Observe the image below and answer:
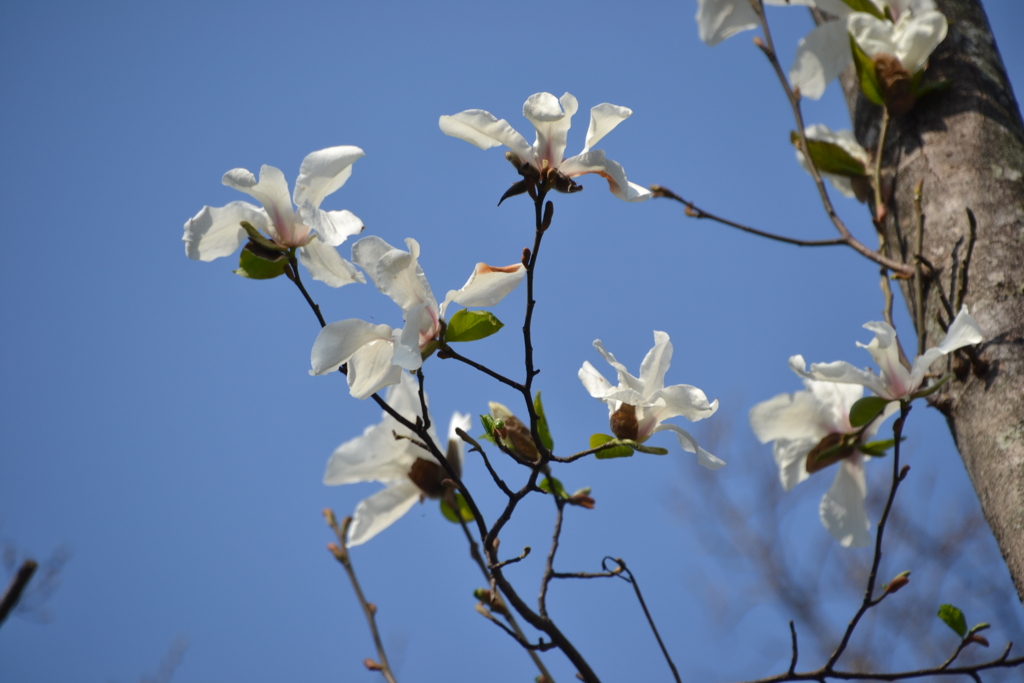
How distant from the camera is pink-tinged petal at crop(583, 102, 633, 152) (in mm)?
638

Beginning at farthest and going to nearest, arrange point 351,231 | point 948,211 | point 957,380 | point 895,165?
1. point 895,165
2. point 948,211
3. point 957,380
4. point 351,231

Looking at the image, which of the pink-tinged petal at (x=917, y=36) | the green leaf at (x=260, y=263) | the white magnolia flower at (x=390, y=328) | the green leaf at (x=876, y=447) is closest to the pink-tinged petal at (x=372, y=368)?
the white magnolia flower at (x=390, y=328)

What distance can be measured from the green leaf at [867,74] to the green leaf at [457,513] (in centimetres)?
82

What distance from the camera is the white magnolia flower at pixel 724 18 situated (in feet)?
3.33

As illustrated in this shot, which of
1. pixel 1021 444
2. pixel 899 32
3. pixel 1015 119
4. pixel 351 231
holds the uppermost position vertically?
pixel 899 32

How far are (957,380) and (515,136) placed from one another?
2.02 ft

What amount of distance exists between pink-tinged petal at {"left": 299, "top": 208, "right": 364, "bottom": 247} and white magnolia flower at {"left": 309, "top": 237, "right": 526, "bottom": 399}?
0.04m

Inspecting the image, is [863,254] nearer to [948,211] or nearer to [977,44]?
[948,211]

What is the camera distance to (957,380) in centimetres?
81

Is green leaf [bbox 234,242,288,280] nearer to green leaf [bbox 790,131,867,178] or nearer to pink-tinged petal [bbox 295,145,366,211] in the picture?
pink-tinged petal [bbox 295,145,366,211]

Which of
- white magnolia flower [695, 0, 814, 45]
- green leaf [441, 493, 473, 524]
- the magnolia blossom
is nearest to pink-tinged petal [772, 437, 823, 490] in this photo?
the magnolia blossom

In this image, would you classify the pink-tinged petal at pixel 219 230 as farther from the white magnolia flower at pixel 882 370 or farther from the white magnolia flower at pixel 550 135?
the white magnolia flower at pixel 882 370

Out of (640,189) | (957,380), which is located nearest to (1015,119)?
(957,380)

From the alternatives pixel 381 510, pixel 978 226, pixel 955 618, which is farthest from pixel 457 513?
pixel 978 226
